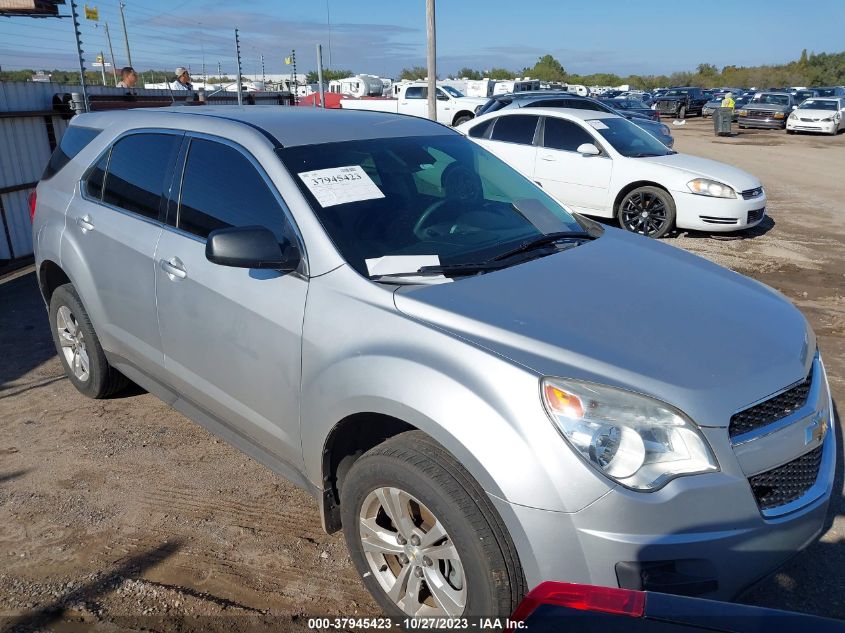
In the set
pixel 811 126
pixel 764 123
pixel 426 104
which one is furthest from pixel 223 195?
pixel 764 123

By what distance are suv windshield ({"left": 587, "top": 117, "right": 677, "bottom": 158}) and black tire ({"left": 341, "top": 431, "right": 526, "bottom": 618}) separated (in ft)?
26.3

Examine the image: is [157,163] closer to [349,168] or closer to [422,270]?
[349,168]

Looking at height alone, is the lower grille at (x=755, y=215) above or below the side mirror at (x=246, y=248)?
below

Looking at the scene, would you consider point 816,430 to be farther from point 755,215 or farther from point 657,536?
point 755,215

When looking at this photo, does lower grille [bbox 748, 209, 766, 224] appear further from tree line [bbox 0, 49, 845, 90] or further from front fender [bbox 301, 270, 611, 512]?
tree line [bbox 0, 49, 845, 90]

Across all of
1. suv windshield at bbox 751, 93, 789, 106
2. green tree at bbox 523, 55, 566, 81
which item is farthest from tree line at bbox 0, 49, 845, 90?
suv windshield at bbox 751, 93, 789, 106

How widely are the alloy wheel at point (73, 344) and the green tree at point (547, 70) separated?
9589 centimetres

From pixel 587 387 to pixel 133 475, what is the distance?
269 centimetres

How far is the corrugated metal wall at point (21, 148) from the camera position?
7945 millimetres

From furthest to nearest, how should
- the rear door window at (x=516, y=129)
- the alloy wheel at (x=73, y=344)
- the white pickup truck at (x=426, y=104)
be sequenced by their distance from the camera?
the white pickup truck at (x=426, y=104)
the rear door window at (x=516, y=129)
the alloy wheel at (x=73, y=344)

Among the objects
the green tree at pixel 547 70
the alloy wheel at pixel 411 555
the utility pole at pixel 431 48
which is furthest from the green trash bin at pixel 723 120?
the green tree at pixel 547 70

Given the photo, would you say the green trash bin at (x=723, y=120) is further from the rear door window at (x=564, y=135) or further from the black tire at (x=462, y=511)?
the black tire at (x=462, y=511)

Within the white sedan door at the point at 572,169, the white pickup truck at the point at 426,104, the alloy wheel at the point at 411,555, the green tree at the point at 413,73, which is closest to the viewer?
the alloy wheel at the point at 411,555

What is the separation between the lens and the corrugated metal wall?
7945 millimetres
